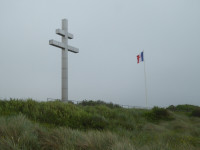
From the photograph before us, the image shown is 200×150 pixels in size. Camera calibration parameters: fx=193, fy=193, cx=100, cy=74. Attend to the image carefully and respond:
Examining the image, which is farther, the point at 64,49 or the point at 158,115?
the point at 64,49

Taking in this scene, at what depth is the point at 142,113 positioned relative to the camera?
49.3 feet

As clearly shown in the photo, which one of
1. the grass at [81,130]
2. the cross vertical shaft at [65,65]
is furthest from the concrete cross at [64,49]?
the grass at [81,130]

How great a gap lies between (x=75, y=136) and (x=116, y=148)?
131cm

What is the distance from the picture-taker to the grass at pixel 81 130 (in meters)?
3.97

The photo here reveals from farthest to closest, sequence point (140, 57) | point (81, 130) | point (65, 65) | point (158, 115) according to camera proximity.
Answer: point (140, 57) < point (65, 65) < point (158, 115) < point (81, 130)

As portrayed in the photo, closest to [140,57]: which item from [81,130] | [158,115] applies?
[158,115]

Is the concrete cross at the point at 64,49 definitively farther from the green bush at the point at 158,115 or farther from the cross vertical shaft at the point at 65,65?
the green bush at the point at 158,115

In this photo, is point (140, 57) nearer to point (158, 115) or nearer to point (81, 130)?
point (158, 115)

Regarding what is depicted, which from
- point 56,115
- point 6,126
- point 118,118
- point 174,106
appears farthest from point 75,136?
point 174,106

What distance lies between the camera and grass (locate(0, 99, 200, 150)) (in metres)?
3.97

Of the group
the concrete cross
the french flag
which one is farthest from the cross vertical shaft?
the french flag

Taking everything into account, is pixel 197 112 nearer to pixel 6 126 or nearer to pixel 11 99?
pixel 11 99

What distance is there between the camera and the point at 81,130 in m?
6.93

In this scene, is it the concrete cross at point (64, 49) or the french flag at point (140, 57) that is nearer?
the concrete cross at point (64, 49)
